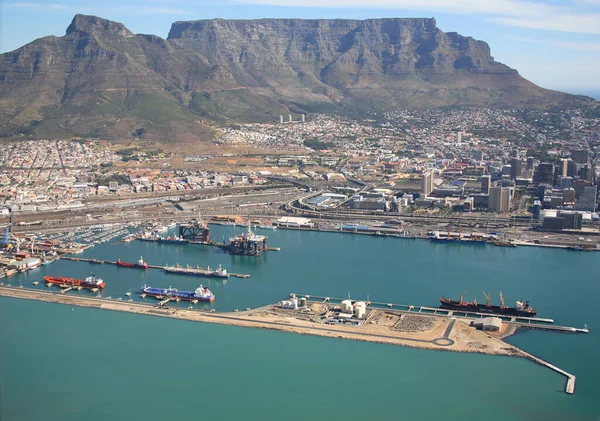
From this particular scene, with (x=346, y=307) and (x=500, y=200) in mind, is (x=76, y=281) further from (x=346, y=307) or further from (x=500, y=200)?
(x=500, y=200)

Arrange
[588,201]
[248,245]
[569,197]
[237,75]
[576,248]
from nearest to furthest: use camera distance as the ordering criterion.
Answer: [248,245] → [576,248] → [588,201] → [569,197] → [237,75]

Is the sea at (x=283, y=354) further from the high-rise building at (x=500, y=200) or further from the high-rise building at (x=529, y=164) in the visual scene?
the high-rise building at (x=529, y=164)

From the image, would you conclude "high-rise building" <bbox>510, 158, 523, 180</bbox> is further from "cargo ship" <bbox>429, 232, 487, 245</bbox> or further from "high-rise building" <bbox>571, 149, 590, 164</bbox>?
"cargo ship" <bbox>429, 232, 487, 245</bbox>

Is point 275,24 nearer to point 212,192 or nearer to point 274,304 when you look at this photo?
point 212,192

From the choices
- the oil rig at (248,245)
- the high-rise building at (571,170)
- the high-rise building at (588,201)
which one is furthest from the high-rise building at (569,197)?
the oil rig at (248,245)

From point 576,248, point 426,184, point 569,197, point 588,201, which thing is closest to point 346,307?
point 576,248

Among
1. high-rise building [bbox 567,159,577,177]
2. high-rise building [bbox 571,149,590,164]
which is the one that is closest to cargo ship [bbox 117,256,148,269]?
high-rise building [bbox 567,159,577,177]
